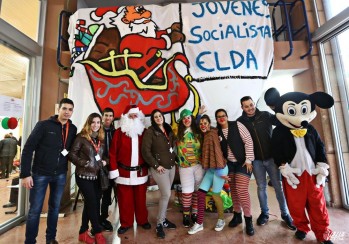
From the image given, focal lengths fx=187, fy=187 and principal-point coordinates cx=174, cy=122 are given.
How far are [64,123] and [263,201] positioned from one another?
7.69ft

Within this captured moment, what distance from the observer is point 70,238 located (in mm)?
2006

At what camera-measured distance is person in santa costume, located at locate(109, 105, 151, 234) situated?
2029 millimetres

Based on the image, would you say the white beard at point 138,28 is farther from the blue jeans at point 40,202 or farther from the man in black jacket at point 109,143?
the blue jeans at point 40,202

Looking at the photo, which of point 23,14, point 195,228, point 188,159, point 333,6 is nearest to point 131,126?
point 188,159

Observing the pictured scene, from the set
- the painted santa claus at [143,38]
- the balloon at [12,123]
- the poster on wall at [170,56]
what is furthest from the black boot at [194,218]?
the balloon at [12,123]

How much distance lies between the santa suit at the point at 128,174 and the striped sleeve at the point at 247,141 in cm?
113

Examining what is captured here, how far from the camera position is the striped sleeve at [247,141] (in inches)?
79.7

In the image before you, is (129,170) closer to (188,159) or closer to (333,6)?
(188,159)

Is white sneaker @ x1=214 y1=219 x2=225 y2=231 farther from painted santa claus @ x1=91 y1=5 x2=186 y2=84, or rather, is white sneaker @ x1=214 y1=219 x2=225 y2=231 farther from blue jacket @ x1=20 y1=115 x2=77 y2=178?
painted santa claus @ x1=91 y1=5 x2=186 y2=84

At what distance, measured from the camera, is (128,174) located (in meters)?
2.03

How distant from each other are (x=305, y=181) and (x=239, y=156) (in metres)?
Result: 0.64

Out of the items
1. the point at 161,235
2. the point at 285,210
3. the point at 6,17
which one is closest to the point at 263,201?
the point at 285,210

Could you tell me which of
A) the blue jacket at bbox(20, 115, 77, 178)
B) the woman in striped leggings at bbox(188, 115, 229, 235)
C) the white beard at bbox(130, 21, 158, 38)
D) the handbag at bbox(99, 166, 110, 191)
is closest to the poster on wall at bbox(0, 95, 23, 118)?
the blue jacket at bbox(20, 115, 77, 178)

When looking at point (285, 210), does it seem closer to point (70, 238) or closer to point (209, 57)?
point (209, 57)
